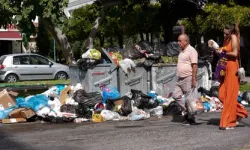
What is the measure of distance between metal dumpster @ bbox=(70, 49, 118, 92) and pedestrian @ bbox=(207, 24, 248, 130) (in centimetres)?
359

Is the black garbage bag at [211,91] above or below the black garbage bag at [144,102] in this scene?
above

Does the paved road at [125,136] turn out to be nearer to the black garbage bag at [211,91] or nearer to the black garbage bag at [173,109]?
the black garbage bag at [173,109]

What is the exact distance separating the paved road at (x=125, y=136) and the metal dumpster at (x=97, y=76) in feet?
5.78

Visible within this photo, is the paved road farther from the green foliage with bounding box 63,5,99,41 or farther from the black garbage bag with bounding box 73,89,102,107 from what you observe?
the green foliage with bounding box 63,5,99,41

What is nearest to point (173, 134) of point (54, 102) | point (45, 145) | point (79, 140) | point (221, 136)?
point (221, 136)

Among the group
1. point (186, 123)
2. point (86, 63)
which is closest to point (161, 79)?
point (86, 63)

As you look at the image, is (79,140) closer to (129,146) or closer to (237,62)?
(129,146)

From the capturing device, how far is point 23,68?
24.3 m

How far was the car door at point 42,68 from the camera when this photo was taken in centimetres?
2452

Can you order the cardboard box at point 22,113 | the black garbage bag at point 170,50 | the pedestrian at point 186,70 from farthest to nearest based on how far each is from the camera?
the black garbage bag at point 170,50 < the cardboard box at point 22,113 < the pedestrian at point 186,70

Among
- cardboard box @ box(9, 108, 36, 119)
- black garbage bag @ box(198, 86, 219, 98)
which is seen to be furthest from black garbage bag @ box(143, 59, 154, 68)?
cardboard box @ box(9, 108, 36, 119)

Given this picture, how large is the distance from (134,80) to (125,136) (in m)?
3.94

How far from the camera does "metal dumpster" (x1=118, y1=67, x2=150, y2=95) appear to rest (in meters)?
11.7

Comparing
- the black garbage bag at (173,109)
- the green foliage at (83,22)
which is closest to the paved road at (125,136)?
the black garbage bag at (173,109)
